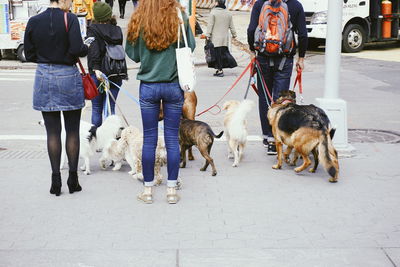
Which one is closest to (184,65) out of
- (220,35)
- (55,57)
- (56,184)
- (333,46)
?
(55,57)

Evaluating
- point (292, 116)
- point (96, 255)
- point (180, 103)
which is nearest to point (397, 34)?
point (292, 116)

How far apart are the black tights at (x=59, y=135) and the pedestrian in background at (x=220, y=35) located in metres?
9.09

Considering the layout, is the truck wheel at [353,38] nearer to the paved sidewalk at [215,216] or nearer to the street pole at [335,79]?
the paved sidewalk at [215,216]

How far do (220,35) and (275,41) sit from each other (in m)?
7.93

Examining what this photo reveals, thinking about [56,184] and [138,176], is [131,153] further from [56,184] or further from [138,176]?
[56,184]

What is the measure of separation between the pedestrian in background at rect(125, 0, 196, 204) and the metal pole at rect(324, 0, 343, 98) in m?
2.55

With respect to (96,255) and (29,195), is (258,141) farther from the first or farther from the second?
(96,255)

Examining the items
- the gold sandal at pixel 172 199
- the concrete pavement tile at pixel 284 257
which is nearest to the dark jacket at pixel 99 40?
the gold sandal at pixel 172 199

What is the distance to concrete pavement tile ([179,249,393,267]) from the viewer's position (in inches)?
174

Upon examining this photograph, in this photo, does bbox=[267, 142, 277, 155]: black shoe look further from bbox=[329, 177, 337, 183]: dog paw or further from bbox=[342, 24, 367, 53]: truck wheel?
bbox=[342, 24, 367, 53]: truck wheel

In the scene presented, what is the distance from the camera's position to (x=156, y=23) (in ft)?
17.6

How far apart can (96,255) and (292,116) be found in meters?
2.96

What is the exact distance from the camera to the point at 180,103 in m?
5.67

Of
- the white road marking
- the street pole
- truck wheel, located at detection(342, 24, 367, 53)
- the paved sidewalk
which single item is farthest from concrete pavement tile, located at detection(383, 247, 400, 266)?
truck wheel, located at detection(342, 24, 367, 53)
